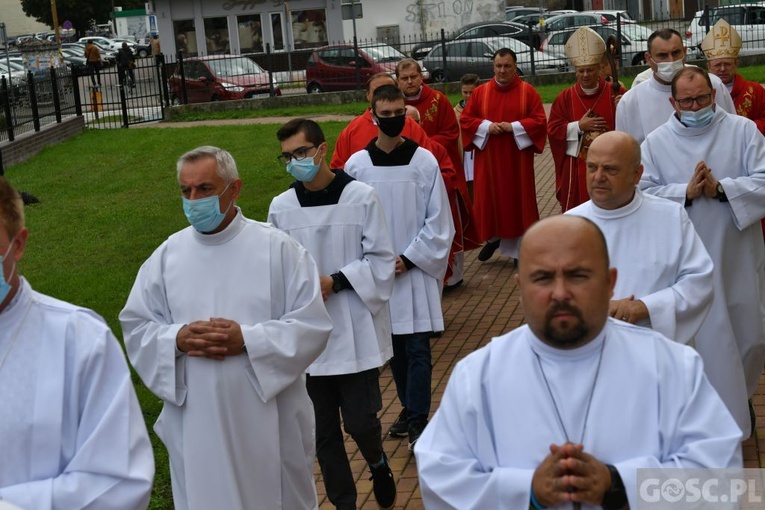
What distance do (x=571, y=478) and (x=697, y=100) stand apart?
4151mm

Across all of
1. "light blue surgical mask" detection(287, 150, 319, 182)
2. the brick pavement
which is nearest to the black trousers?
the brick pavement

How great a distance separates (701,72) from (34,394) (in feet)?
14.9

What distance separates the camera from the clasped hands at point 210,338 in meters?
5.29

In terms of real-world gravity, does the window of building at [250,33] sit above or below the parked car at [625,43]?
above

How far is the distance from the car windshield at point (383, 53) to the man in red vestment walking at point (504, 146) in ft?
72.7

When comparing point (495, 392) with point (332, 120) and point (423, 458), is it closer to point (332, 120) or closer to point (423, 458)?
point (423, 458)

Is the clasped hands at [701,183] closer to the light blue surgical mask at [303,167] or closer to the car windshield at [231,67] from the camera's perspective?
the light blue surgical mask at [303,167]

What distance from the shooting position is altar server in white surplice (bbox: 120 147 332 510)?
5.38 metres

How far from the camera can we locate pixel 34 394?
3.64 metres

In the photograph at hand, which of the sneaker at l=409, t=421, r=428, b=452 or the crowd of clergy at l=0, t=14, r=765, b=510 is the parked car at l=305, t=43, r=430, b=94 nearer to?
the crowd of clergy at l=0, t=14, r=765, b=510

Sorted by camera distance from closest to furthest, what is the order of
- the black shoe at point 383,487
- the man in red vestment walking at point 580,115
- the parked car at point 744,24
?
the black shoe at point 383,487 < the man in red vestment walking at point 580,115 < the parked car at point 744,24

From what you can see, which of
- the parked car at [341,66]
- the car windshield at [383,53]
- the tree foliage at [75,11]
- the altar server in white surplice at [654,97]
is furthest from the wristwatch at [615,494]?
the tree foliage at [75,11]

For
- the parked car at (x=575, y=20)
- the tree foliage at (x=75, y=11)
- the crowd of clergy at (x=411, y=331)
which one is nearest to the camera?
the crowd of clergy at (x=411, y=331)

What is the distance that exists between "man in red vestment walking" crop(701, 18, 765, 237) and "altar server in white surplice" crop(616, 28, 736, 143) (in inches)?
25.4
